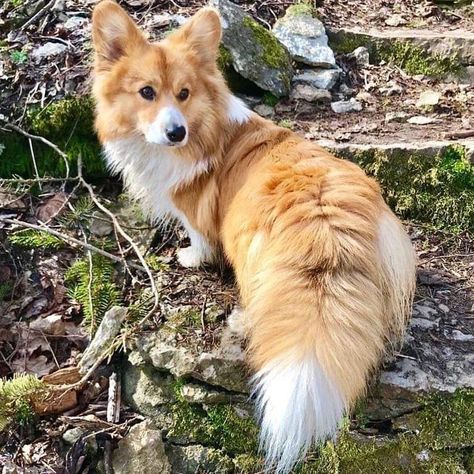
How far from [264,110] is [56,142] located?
1.52m

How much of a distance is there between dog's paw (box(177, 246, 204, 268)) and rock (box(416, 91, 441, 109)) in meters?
2.19

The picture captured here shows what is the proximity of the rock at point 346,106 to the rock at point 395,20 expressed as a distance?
128cm

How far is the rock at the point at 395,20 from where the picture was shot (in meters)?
5.59

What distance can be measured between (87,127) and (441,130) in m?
2.43

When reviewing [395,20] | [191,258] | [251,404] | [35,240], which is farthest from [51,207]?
[395,20]

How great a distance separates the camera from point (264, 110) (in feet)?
15.3

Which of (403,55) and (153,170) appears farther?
(403,55)

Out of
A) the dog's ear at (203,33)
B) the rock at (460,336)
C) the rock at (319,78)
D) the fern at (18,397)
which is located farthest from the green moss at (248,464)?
the rock at (319,78)

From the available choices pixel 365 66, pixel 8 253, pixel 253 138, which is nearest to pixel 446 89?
pixel 365 66

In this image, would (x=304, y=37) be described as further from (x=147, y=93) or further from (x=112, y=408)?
(x=112, y=408)

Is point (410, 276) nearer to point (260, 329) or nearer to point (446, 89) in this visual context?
point (260, 329)

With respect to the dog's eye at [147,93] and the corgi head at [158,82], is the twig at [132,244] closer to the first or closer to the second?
the corgi head at [158,82]

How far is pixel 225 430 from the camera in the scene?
9.84 ft

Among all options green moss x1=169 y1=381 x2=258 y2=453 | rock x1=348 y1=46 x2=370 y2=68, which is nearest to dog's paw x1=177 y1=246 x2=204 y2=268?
green moss x1=169 y1=381 x2=258 y2=453
